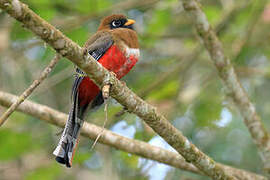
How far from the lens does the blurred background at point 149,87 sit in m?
4.65

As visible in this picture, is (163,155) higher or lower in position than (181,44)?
lower

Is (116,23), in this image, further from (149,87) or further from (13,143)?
(13,143)

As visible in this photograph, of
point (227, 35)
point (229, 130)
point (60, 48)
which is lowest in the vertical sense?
point (60, 48)

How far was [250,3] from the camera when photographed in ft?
17.2

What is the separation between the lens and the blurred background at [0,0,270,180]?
4648mm

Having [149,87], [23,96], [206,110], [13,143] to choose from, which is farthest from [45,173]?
[23,96]

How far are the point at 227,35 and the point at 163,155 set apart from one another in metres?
2.63

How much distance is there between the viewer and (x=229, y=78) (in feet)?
12.6

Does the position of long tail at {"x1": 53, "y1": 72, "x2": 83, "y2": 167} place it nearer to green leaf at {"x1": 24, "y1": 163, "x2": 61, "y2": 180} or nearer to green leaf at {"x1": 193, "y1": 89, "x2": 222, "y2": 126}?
green leaf at {"x1": 24, "y1": 163, "x2": 61, "y2": 180}

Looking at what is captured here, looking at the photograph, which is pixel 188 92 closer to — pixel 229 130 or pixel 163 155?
pixel 229 130

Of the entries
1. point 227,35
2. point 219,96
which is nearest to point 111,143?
point 219,96

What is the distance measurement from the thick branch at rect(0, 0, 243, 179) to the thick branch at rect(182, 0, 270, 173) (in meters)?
0.64

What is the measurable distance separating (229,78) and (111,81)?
1548mm

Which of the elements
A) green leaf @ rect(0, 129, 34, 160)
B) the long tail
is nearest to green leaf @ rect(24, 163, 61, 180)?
green leaf @ rect(0, 129, 34, 160)
